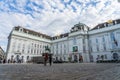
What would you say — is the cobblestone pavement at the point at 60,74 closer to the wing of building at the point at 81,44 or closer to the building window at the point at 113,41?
the wing of building at the point at 81,44

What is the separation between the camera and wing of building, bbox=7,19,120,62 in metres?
33.7

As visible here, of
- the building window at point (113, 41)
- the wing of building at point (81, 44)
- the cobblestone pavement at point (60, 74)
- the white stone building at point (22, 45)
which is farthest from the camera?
the white stone building at point (22, 45)

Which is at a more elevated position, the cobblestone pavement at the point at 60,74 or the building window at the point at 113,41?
the building window at the point at 113,41

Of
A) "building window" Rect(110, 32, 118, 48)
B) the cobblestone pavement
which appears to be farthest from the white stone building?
the cobblestone pavement

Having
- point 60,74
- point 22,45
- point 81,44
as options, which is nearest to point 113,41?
point 81,44

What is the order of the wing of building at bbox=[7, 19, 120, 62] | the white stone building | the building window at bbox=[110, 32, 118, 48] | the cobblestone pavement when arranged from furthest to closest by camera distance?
the white stone building, the wing of building at bbox=[7, 19, 120, 62], the building window at bbox=[110, 32, 118, 48], the cobblestone pavement

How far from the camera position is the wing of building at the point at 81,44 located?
1326 inches

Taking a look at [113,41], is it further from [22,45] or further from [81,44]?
[22,45]

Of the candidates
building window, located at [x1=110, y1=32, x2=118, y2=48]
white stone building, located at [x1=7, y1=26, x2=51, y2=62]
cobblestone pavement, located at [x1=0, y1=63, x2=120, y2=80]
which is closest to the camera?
cobblestone pavement, located at [x1=0, y1=63, x2=120, y2=80]

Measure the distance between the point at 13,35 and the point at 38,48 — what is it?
13.8 m

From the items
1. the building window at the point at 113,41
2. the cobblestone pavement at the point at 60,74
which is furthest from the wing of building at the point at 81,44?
the cobblestone pavement at the point at 60,74

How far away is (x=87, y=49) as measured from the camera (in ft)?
127

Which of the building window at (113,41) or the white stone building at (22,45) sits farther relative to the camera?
the white stone building at (22,45)

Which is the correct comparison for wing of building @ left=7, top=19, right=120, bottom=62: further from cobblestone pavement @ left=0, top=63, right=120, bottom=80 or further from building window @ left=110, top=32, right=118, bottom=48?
cobblestone pavement @ left=0, top=63, right=120, bottom=80
